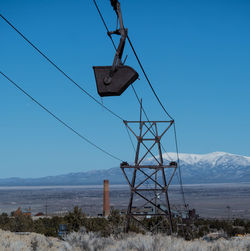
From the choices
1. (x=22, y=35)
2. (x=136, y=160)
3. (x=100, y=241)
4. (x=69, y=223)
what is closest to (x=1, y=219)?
(x=69, y=223)

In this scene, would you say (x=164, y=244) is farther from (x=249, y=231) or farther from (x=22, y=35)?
(x=249, y=231)

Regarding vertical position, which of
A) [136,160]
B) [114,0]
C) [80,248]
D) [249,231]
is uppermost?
[114,0]

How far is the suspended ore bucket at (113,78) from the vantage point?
25.1ft

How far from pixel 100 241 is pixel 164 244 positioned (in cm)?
255

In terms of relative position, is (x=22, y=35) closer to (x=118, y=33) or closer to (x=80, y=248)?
(x=118, y=33)

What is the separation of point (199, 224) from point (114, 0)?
215 feet

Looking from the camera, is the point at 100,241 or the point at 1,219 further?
the point at 1,219

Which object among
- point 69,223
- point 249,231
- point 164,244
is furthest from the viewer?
point 249,231

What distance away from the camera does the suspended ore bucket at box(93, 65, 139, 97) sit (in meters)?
7.64

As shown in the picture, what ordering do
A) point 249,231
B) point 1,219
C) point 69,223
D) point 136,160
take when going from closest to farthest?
point 136,160
point 69,223
point 1,219
point 249,231

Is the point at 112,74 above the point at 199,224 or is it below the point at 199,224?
above

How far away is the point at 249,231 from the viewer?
58188 mm

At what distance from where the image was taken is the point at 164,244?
12781mm

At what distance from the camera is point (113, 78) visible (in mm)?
7707
